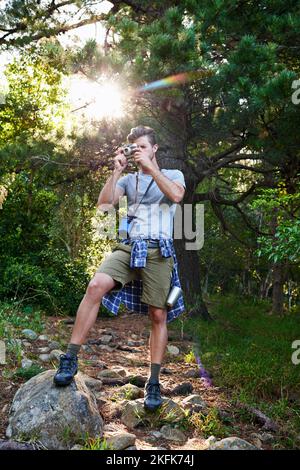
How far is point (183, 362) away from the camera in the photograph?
5543mm

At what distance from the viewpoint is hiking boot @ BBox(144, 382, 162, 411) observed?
3.37 meters

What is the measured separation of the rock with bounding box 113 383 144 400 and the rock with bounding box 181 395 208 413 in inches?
13.6

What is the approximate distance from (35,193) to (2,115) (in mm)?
4269

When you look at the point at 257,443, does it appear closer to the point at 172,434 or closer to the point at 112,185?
the point at 172,434

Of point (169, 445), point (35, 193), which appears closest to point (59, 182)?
point (35, 193)

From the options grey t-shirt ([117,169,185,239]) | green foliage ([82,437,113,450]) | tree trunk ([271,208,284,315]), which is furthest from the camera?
tree trunk ([271,208,284,315])

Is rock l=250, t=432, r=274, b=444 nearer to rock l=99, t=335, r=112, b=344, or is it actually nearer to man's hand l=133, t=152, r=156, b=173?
man's hand l=133, t=152, r=156, b=173

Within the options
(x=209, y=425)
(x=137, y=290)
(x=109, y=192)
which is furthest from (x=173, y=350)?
(x=109, y=192)

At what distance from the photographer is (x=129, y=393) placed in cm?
379

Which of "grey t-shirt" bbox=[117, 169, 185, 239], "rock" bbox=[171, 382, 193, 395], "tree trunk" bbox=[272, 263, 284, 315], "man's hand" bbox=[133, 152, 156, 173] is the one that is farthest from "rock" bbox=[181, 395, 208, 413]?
"tree trunk" bbox=[272, 263, 284, 315]

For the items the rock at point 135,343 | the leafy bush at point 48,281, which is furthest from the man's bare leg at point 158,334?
the leafy bush at point 48,281

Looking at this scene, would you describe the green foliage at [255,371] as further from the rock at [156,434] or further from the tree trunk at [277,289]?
the tree trunk at [277,289]

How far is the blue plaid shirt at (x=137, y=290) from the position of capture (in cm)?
336
